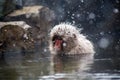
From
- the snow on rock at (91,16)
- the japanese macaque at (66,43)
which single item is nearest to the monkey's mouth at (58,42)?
the japanese macaque at (66,43)

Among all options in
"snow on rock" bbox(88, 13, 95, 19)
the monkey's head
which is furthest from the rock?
the monkey's head

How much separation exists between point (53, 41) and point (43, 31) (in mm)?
4645

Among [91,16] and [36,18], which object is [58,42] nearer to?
[36,18]

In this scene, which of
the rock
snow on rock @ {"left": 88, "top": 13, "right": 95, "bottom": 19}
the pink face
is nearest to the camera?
the pink face

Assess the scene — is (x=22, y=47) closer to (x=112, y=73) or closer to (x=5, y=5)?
(x=5, y=5)

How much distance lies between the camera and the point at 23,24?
1197 centimetres

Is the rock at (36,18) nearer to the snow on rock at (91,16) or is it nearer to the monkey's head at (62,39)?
the snow on rock at (91,16)

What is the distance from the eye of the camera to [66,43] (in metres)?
9.14

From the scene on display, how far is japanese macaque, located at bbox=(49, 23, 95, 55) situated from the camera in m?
8.98

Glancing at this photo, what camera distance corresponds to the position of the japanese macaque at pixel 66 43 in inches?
354

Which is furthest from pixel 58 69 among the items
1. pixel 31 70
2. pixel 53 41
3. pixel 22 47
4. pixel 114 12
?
pixel 114 12

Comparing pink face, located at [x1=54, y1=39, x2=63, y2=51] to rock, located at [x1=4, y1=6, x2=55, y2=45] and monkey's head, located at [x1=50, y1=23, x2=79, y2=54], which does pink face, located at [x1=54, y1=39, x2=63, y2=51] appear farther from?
rock, located at [x1=4, y1=6, x2=55, y2=45]

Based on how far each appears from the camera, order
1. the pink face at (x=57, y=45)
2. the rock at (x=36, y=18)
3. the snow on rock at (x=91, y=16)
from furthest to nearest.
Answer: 1. the snow on rock at (x=91, y=16)
2. the rock at (x=36, y=18)
3. the pink face at (x=57, y=45)

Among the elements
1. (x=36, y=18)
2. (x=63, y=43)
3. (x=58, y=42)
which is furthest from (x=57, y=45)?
(x=36, y=18)
